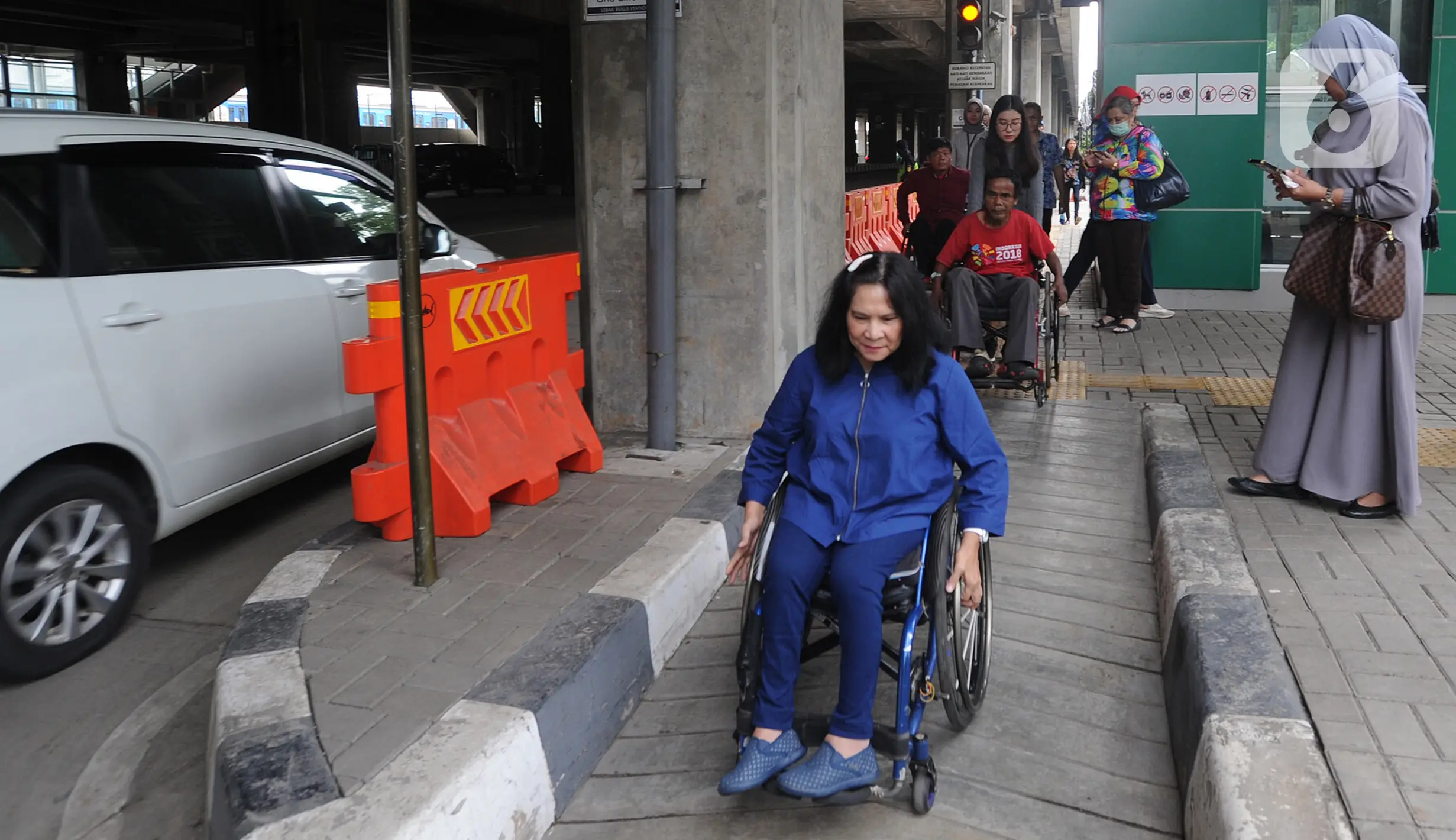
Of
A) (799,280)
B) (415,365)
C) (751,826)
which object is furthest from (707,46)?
(751,826)

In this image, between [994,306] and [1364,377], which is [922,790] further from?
[994,306]

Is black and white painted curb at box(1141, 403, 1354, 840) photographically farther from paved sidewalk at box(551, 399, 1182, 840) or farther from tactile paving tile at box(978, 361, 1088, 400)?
tactile paving tile at box(978, 361, 1088, 400)

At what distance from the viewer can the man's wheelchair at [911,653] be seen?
306cm

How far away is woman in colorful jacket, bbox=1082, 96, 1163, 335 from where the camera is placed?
1012 centimetres

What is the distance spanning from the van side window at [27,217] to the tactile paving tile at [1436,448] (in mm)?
5539

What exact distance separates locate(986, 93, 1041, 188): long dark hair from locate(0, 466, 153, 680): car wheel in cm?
644

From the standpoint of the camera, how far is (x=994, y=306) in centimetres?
734

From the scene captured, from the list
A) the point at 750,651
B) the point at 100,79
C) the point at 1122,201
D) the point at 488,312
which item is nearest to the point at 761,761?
the point at 750,651

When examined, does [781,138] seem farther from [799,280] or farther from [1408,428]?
[1408,428]

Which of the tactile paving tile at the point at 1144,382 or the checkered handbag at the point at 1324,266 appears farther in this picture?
the tactile paving tile at the point at 1144,382

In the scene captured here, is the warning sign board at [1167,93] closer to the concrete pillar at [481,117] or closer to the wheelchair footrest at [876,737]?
the wheelchair footrest at [876,737]

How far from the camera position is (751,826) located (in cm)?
311

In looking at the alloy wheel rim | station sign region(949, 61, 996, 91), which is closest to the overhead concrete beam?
station sign region(949, 61, 996, 91)

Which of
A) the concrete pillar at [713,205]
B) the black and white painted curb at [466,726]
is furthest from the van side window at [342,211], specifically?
the black and white painted curb at [466,726]
